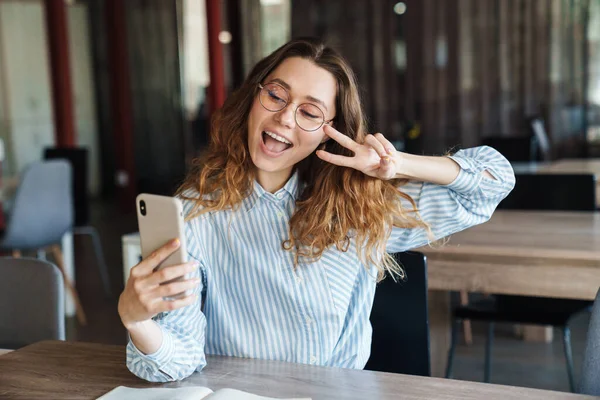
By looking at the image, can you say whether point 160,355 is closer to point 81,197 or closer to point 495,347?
point 495,347

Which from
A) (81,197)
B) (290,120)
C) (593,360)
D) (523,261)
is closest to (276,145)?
(290,120)

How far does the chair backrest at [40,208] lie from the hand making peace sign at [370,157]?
2.87 metres

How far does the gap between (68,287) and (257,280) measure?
2.75 m

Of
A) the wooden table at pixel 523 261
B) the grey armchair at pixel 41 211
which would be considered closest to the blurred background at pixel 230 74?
the grey armchair at pixel 41 211

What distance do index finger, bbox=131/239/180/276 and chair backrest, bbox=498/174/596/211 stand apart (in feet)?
7.29

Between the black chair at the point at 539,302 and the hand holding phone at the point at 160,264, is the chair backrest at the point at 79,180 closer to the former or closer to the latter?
the black chair at the point at 539,302

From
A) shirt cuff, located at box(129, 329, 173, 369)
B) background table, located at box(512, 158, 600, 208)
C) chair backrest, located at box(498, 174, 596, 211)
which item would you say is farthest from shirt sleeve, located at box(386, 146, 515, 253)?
background table, located at box(512, 158, 600, 208)

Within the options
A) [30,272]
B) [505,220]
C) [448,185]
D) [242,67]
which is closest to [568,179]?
[505,220]

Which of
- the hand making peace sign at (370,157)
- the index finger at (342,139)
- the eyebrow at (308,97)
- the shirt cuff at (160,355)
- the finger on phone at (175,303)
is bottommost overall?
the shirt cuff at (160,355)

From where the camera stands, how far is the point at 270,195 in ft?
4.92

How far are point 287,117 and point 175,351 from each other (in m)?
0.50

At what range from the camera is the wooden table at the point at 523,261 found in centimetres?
210

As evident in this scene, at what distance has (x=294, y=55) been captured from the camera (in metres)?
1.51

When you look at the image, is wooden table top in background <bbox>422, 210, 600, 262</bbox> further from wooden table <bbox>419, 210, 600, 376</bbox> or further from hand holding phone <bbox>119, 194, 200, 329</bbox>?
hand holding phone <bbox>119, 194, 200, 329</bbox>
